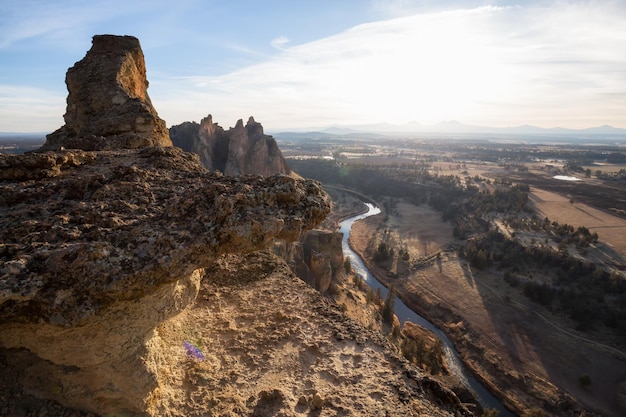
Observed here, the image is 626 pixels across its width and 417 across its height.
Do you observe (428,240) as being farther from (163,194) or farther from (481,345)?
(163,194)

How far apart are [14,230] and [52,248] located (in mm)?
805

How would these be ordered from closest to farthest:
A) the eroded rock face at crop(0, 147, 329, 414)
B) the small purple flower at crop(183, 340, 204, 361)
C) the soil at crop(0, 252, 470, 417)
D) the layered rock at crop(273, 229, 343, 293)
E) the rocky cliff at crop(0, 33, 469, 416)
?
the eroded rock face at crop(0, 147, 329, 414), the rocky cliff at crop(0, 33, 469, 416), the soil at crop(0, 252, 470, 417), the small purple flower at crop(183, 340, 204, 361), the layered rock at crop(273, 229, 343, 293)

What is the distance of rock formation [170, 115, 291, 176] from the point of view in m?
36.2

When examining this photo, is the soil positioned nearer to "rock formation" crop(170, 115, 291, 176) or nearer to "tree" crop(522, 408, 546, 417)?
"tree" crop(522, 408, 546, 417)

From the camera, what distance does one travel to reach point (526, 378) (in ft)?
70.7

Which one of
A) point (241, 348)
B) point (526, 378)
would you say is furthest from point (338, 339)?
point (526, 378)

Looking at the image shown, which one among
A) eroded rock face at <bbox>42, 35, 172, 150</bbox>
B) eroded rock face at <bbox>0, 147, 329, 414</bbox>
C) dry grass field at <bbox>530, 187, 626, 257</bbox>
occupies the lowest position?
dry grass field at <bbox>530, 187, 626, 257</bbox>

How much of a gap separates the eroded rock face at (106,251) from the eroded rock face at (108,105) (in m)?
2.82

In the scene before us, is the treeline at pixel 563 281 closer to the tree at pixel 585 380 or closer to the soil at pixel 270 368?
the tree at pixel 585 380

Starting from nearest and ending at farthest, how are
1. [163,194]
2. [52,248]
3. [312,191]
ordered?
[52,248], [163,194], [312,191]

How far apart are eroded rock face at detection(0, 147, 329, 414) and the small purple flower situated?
4.86 ft

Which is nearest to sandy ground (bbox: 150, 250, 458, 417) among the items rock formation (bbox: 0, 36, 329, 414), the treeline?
rock formation (bbox: 0, 36, 329, 414)

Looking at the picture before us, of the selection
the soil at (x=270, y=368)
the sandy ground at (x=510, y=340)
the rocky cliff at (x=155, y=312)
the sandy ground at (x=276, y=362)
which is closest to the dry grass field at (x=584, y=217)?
the sandy ground at (x=510, y=340)

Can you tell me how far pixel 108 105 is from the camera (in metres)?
10.1
